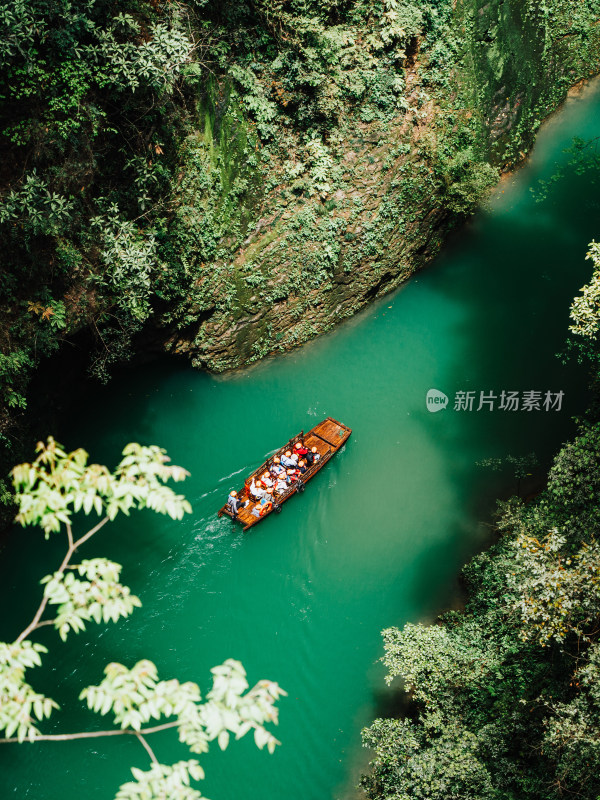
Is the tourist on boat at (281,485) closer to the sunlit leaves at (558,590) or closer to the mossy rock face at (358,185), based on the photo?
the mossy rock face at (358,185)

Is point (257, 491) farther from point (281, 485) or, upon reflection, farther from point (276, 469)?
point (276, 469)

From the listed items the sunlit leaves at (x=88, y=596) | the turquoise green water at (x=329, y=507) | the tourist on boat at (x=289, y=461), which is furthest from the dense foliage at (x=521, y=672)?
the sunlit leaves at (x=88, y=596)

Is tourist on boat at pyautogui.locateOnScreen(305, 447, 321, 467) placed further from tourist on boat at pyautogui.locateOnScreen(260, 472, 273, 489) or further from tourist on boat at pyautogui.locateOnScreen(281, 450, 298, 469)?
tourist on boat at pyautogui.locateOnScreen(260, 472, 273, 489)

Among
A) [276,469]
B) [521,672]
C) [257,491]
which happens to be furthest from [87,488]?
[276,469]

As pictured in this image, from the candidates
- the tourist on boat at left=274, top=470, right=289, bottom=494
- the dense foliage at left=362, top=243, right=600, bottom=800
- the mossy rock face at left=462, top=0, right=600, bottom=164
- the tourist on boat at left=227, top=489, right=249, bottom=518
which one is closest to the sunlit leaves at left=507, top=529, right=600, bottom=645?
the dense foliage at left=362, top=243, right=600, bottom=800

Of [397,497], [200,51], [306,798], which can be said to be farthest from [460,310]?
[306,798]

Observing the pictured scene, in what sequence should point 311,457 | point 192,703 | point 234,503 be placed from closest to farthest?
point 192,703 → point 234,503 → point 311,457
